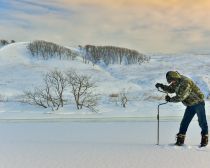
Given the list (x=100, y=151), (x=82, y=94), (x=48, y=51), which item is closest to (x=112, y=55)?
(x=48, y=51)

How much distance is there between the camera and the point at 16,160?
22.8ft

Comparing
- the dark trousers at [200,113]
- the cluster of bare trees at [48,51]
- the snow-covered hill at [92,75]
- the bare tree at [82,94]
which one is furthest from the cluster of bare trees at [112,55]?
the dark trousers at [200,113]

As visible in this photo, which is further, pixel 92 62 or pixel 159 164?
pixel 92 62

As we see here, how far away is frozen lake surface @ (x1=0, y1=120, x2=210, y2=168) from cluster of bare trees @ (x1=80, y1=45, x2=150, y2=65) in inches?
4129

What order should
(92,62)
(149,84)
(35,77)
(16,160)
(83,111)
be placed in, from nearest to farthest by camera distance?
(16,160) < (83,111) < (149,84) < (35,77) < (92,62)

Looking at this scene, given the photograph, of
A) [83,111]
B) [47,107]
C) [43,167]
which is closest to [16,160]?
[43,167]

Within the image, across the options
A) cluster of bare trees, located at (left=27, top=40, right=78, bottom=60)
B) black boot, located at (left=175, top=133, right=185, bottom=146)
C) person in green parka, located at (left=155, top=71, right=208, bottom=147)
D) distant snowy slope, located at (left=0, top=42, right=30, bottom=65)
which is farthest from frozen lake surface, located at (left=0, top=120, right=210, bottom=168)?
cluster of bare trees, located at (left=27, top=40, right=78, bottom=60)

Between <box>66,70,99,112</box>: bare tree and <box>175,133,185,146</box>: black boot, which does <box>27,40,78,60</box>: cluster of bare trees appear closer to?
<box>66,70,99,112</box>: bare tree

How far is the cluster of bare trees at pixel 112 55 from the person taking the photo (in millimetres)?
119125

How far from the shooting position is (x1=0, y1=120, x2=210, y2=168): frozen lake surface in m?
6.56

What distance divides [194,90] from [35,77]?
7348 cm

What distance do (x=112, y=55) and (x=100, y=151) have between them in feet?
383

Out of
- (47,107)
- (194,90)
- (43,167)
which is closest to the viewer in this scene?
(43,167)

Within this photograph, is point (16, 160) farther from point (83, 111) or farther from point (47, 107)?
point (47, 107)
